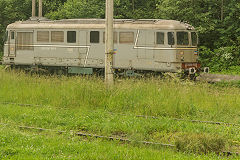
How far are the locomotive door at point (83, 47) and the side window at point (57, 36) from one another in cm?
126

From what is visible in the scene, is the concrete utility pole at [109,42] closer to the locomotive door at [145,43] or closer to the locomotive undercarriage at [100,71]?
the locomotive undercarriage at [100,71]

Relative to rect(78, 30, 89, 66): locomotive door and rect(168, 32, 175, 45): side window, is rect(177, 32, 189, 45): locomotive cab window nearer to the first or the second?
rect(168, 32, 175, 45): side window

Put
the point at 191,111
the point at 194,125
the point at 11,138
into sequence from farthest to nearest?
the point at 191,111 < the point at 194,125 < the point at 11,138

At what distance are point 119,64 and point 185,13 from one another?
301 inches

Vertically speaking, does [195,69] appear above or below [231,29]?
below

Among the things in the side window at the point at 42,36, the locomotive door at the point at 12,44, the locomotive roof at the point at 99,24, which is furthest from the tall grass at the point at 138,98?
the locomotive door at the point at 12,44

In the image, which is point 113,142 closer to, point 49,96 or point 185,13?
point 49,96

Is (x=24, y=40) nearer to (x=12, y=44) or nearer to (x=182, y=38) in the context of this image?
(x=12, y=44)

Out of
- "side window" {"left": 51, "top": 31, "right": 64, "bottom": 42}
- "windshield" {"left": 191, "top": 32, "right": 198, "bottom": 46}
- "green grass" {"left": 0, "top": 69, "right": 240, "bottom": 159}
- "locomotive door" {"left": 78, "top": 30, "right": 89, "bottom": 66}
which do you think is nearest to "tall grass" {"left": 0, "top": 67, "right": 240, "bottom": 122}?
"green grass" {"left": 0, "top": 69, "right": 240, "bottom": 159}

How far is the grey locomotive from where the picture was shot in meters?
20.3

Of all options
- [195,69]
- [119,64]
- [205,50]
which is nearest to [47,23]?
[119,64]

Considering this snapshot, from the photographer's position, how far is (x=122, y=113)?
12.3 meters

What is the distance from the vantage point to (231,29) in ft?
88.2

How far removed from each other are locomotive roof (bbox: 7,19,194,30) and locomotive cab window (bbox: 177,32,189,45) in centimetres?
30
